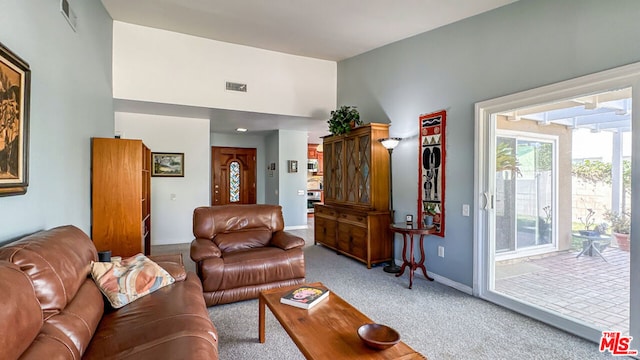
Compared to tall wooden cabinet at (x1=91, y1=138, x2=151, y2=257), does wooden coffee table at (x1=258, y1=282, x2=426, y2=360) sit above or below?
below

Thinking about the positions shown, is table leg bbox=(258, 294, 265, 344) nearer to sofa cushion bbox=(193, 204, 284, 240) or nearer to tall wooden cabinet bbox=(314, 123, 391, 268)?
sofa cushion bbox=(193, 204, 284, 240)

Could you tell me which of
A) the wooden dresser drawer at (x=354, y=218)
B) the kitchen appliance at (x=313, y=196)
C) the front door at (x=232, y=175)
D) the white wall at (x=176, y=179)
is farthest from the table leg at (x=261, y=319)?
the kitchen appliance at (x=313, y=196)

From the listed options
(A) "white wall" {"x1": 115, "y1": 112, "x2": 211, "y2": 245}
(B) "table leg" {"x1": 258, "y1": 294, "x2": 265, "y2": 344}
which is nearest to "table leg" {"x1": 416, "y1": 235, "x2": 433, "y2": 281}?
(B) "table leg" {"x1": 258, "y1": 294, "x2": 265, "y2": 344}

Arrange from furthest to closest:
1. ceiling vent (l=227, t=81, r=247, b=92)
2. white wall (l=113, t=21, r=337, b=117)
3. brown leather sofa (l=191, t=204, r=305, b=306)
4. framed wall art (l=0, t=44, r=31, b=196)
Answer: ceiling vent (l=227, t=81, r=247, b=92) < white wall (l=113, t=21, r=337, b=117) < brown leather sofa (l=191, t=204, r=305, b=306) < framed wall art (l=0, t=44, r=31, b=196)

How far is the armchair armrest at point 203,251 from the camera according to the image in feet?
9.98

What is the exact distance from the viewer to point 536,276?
125 inches

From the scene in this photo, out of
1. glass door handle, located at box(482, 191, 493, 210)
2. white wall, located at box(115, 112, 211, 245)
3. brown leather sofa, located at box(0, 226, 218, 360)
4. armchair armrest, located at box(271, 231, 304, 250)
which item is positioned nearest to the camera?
brown leather sofa, located at box(0, 226, 218, 360)


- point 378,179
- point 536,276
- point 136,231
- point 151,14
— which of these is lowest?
point 536,276

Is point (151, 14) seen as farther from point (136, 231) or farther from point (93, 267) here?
point (93, 267)

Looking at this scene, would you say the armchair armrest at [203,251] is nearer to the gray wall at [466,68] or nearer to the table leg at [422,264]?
the table leg at [422,264]

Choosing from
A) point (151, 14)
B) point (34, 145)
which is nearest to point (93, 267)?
point (34, 145)

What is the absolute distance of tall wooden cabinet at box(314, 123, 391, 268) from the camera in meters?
4.44

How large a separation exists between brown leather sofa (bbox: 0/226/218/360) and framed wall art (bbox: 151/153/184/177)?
3758 millimetres

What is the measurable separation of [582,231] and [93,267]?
3712 mm
